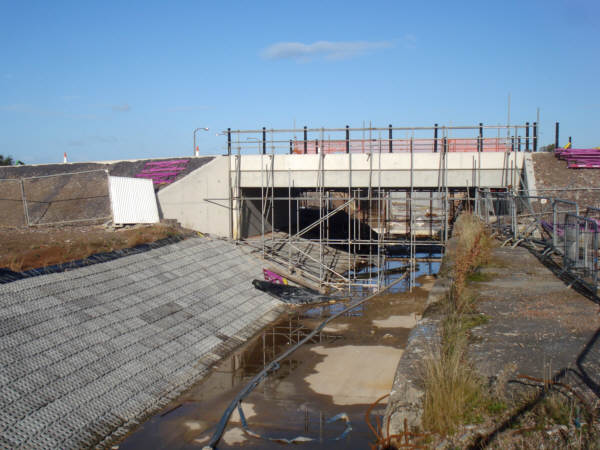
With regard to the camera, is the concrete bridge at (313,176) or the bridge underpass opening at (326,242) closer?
the bridge underpass opening at (326,242)

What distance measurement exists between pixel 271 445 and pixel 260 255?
14976mm

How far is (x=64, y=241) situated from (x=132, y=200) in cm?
456

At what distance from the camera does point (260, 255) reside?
73.5 ft

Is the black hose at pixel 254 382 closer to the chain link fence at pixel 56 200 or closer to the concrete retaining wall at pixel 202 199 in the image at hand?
the concrete retaining wall at pixel 202 199

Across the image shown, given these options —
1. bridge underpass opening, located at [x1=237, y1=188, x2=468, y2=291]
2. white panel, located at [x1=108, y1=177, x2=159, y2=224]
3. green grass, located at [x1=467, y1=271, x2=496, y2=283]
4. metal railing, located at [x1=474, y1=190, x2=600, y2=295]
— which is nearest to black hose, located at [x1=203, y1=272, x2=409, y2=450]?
green grass, located at [x1=467, y1=271, x2=496, y2=283]

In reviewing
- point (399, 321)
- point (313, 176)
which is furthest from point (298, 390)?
point (313, 176)

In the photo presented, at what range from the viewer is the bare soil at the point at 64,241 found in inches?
540

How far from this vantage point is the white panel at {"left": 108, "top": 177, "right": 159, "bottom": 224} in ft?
68.0

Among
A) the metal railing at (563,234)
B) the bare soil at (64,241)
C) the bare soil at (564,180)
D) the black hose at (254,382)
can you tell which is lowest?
the black hose at (254,382)

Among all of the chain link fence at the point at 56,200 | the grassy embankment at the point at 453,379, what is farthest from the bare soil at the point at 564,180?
the chain link fence at the point at 56,200

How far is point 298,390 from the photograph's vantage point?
10008 millimetres

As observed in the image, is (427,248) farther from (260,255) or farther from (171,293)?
(171,293)

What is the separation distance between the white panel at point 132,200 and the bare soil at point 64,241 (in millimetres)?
639

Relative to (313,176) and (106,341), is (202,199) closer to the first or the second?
(313,176)
